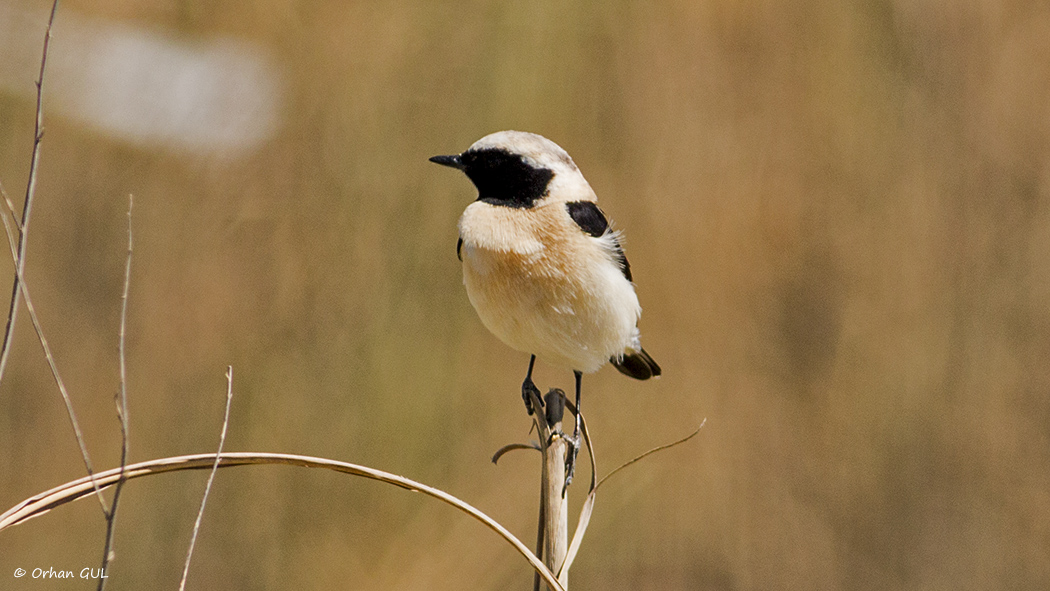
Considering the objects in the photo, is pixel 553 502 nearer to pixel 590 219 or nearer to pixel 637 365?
pixel 590 219

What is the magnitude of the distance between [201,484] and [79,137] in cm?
131

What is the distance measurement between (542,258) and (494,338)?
5.36ft

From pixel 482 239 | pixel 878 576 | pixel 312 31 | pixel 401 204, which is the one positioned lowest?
pixel 878 576

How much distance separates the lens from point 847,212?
3.39 m

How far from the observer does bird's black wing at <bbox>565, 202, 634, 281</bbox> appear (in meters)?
1.72

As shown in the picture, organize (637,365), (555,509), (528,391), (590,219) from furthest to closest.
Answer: (637,365) → (590,219) → (528,391) → (555,509)

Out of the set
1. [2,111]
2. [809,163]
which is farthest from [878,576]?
[2,111]

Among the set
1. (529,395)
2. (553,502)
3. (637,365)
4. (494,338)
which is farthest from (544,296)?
(494,338)

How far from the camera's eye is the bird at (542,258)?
156 centimetres

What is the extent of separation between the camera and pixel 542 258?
62.9 inches

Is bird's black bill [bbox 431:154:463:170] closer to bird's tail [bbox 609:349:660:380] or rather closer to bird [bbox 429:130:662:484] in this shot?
bird [bbox 429:130:662:484]

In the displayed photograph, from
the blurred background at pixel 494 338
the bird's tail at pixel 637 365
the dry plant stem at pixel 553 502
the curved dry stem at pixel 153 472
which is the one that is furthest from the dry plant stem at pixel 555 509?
the blurred background at pixel 494 338

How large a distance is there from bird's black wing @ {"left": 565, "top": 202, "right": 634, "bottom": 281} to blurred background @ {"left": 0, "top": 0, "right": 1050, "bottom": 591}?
1.36 m

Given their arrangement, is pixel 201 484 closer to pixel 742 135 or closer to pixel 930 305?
pixel 742 135
